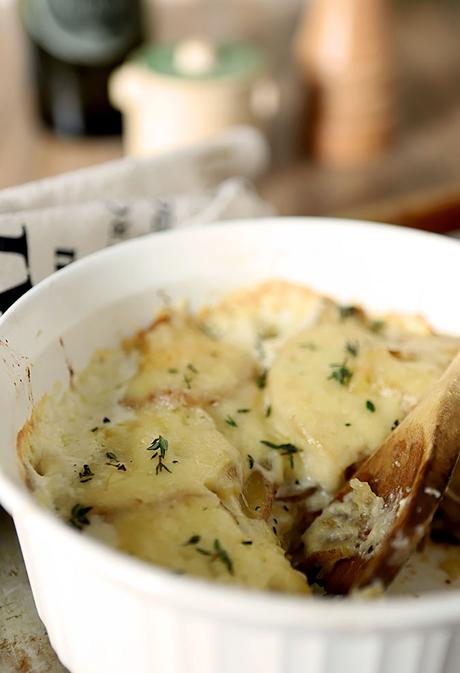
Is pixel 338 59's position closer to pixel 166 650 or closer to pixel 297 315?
pixel 297 315

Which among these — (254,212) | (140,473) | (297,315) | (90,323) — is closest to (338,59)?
(254,212)

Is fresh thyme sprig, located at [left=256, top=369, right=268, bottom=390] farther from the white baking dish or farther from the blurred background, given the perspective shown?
the blurred background

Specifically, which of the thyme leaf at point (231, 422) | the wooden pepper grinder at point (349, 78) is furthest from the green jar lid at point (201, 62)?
the thyme leaf at point (231, 422)

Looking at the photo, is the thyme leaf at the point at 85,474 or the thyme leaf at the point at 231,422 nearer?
the thyme leaf at the point at 85,474

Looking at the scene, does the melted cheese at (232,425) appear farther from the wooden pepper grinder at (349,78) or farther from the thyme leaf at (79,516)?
the wooden pepper grinder at (349,78)

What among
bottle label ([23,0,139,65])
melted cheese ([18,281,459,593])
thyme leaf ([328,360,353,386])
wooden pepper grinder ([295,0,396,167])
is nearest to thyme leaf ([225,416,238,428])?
melted cheese ([18,281,459,593])

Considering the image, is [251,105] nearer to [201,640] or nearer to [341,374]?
[341,374]
